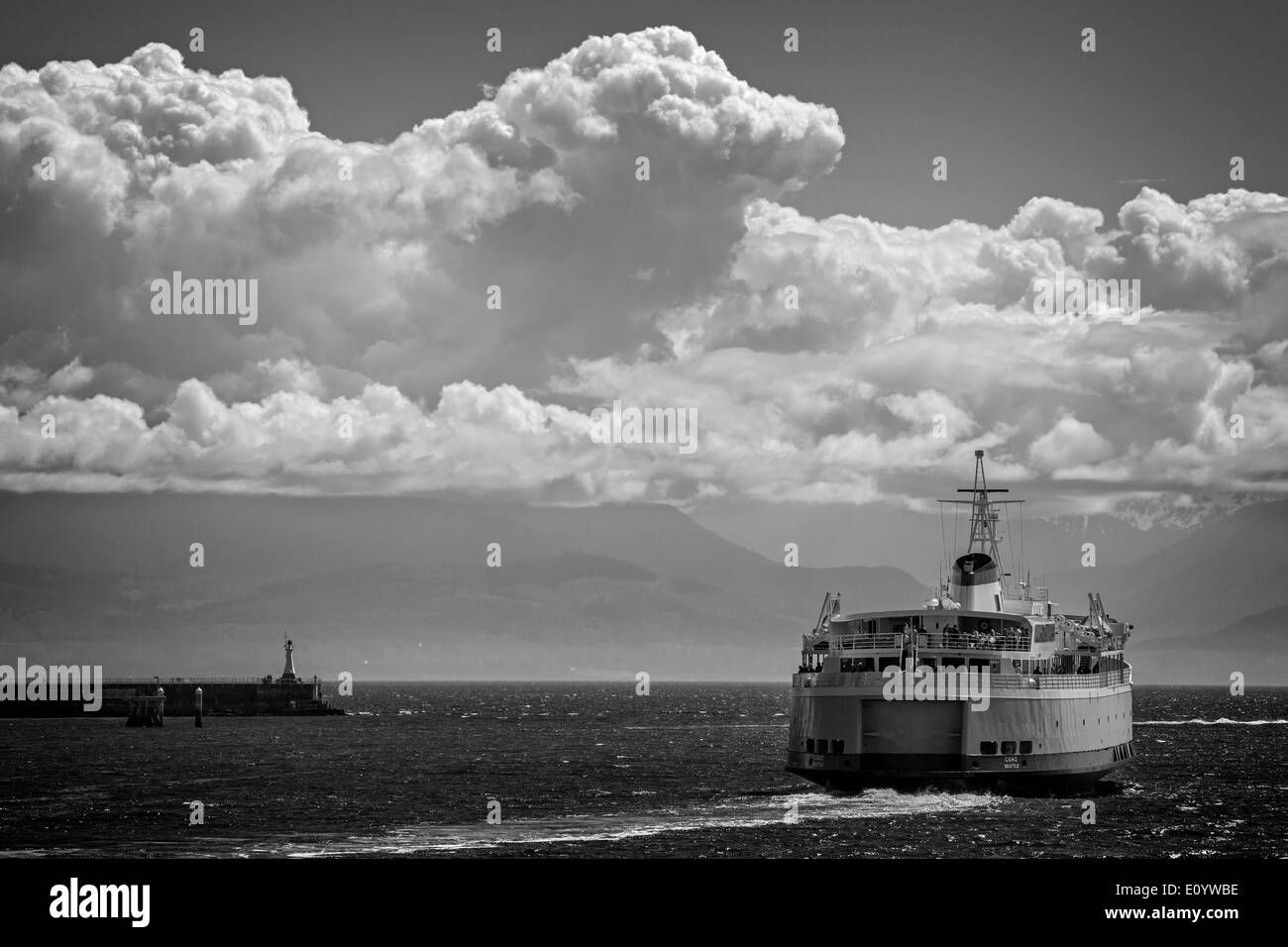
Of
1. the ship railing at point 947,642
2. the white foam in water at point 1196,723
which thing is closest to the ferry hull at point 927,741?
the ship railing at point 947,642

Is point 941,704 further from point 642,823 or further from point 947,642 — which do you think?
point 642,823

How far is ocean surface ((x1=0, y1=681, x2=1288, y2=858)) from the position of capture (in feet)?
184

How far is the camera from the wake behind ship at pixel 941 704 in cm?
6425

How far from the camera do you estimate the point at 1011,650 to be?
68062mm

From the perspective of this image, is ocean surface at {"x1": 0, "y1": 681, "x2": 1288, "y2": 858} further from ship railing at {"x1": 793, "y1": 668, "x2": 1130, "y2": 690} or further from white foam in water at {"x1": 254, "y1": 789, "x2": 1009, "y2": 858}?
ship railing at {"x1": 793, "y1": 668, "x2": 1130, "y2": 690}

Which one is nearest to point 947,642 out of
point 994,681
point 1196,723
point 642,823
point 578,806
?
point 994,681

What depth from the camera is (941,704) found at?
2532 inches

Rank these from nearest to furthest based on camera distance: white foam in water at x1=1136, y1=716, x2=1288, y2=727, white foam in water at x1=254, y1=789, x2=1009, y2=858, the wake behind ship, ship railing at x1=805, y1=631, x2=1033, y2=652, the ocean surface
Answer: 1. the ocean surface
2. white foam in water at x1=254, y1=789, x2=1009, y2=858
3. the wake behind ship
4. ship railing at x1=805, y1=631, x2=1033, y2=652
5. white foam in water at x1=1136, y1=716, x2=1288, y2=727

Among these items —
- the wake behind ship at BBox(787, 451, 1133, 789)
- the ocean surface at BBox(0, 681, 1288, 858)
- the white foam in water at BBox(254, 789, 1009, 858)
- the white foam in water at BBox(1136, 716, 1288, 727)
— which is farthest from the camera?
the white foam in water at BBox(1136, 716, 1288, 727)

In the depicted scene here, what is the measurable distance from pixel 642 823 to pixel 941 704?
13810 millimetres

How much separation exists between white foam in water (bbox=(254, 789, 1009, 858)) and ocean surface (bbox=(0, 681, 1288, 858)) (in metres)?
0.14

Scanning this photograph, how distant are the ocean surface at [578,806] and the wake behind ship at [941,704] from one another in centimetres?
155

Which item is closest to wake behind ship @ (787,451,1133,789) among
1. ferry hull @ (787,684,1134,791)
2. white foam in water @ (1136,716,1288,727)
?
ferry hull @ (787,684,1134,791)
